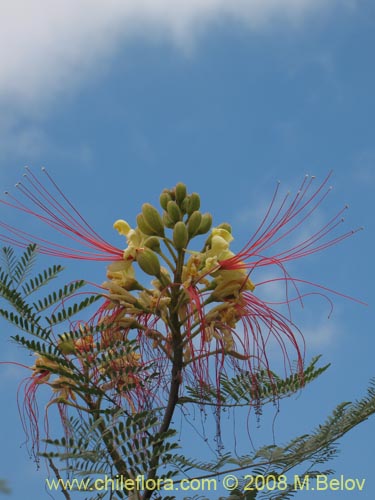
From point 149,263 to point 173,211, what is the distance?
291 mm

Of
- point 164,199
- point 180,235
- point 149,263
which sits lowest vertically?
point 149,263

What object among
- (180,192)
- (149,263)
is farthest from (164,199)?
(149,263)

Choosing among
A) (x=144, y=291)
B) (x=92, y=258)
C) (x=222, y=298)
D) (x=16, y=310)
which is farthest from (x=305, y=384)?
(x=16, y=310)

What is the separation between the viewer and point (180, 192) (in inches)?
151

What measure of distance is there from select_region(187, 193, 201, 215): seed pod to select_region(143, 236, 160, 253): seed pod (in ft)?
0.69

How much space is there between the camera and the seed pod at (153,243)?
3770mm

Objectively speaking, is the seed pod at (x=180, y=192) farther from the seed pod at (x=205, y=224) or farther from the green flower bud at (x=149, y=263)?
the green flower bud at (x=149, y=263)

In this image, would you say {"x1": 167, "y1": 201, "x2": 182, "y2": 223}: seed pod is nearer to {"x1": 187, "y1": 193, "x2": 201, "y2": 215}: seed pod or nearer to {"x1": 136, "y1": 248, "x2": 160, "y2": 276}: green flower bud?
{"x1": 187, "y1": 193, "x2": 201, "y2": 215}: seed pod

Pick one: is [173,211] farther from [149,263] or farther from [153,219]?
[149,263]

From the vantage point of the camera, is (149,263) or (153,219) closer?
(149,263)

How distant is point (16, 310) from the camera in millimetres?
3396

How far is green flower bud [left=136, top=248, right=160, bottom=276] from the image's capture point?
12.0 feet

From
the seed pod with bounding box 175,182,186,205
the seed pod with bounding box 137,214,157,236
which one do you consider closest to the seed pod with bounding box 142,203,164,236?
the seed pod with bounding box 137,214,157,236

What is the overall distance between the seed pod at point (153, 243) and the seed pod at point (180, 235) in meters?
0.12
